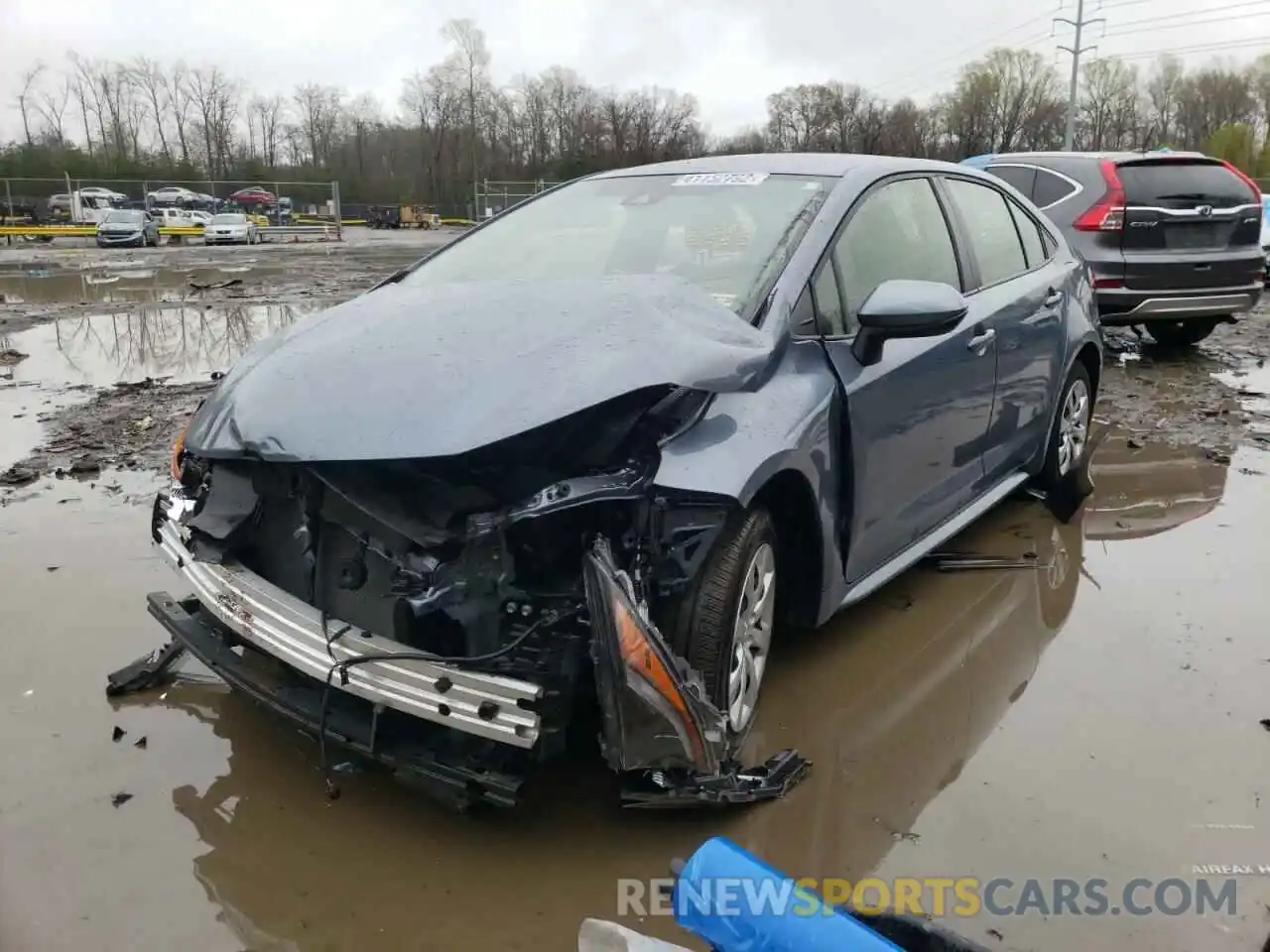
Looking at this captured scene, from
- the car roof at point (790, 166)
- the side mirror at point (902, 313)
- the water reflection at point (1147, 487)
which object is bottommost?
the water reflection at point (1147, 487)

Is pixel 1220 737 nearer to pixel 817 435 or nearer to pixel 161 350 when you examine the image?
pixel 817 435

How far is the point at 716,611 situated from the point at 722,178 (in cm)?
183

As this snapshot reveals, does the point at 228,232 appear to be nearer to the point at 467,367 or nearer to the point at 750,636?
the point at 467,367

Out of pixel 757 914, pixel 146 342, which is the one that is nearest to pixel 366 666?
pixel 757 914

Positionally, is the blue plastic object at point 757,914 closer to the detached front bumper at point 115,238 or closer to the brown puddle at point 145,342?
the brown puddle at point 145,342

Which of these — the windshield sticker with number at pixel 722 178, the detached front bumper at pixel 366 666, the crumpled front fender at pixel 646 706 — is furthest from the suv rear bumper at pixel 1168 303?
the detached front bumper at pixel 366 666

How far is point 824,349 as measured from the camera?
308cm

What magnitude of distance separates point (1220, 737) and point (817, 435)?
156 centimetres

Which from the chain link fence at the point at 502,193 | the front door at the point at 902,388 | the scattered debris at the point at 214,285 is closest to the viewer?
the front door at the point at 902,388

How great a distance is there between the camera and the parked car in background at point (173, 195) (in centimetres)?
4525

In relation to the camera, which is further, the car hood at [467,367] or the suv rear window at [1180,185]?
the suv rear window at [1180,185]

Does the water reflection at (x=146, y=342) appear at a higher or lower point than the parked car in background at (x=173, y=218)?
lower

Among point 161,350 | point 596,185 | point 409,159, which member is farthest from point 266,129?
point 596,185

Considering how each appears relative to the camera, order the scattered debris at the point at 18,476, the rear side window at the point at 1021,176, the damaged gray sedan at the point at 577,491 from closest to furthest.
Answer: the damaged gray sedan at the point at 577,491, the scattered debris at the point at 18,476, the rear side window at the point at 1021,176
